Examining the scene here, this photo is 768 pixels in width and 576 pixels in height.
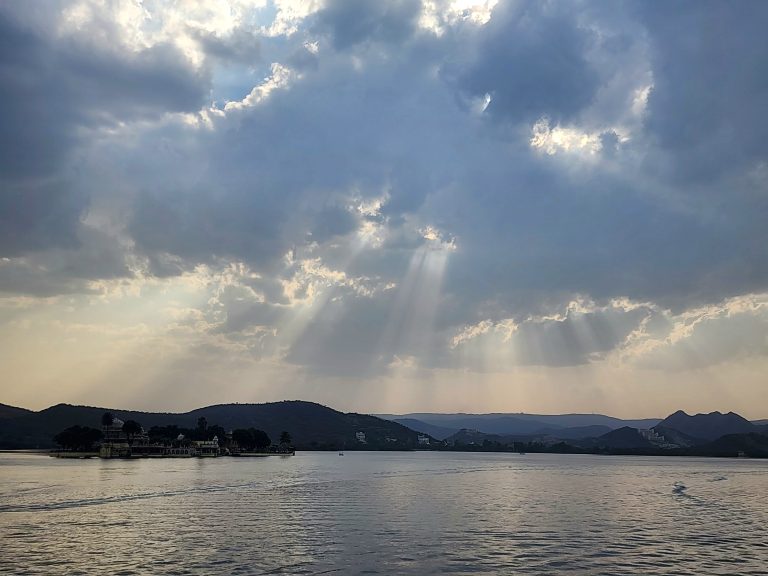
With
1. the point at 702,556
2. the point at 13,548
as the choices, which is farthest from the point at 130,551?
the point at 702,556

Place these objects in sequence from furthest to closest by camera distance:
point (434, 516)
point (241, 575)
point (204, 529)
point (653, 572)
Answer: point (434, 516), point (204, 529), point (653, 572), point (241, 575)

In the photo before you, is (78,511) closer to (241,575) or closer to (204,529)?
(204,529)

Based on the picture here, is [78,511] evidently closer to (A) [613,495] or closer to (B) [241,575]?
(B) [241,575]

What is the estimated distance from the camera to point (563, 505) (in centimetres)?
8875

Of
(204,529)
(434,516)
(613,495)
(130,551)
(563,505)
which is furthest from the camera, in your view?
(613,495)

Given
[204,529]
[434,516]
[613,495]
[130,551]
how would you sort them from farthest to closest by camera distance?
[613,495]
[434,516]
[204,529]
[130,551]

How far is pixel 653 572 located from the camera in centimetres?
4300

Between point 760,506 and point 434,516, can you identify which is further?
point 760,506

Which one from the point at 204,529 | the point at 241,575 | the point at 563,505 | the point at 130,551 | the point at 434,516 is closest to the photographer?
the point at 241,575

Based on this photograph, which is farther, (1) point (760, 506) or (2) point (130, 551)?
(1) point (760, 506)

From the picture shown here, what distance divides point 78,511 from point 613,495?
7948 centimetres

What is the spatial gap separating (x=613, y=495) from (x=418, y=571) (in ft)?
247

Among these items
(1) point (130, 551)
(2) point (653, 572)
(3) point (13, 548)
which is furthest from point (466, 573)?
(3) point (13, 548)

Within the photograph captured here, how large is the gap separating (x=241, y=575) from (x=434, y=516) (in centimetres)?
3678
